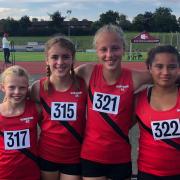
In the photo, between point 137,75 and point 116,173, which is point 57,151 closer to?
point 116,173

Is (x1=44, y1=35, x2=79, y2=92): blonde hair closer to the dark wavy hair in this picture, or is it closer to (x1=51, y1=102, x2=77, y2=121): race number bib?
(x1=51, y1=102, x2=77, y2=121): race number bib

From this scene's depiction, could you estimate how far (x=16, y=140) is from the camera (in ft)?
11.5

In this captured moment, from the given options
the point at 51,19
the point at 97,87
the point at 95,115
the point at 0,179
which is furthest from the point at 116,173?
the point at 51,19

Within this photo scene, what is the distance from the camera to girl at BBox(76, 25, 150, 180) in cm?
344

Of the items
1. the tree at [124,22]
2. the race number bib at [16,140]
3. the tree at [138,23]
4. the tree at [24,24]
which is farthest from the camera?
the tree at [24,24]

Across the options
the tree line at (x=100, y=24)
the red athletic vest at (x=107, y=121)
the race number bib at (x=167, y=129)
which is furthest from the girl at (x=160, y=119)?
the tree line at (x=100, y=24)

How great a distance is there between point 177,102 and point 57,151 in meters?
1.08

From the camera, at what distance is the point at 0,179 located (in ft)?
11.7

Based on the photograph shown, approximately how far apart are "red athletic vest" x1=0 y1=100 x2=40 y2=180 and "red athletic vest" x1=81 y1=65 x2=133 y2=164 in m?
0.47

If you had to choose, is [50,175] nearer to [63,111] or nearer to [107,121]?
[63,111]

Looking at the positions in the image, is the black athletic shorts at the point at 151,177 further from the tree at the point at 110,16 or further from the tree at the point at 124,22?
the tree at the point at 110,16

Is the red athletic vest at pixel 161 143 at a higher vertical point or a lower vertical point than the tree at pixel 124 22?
lower

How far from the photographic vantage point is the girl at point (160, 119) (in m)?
3.21

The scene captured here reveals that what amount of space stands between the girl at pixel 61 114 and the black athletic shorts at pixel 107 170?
14 centimetres
